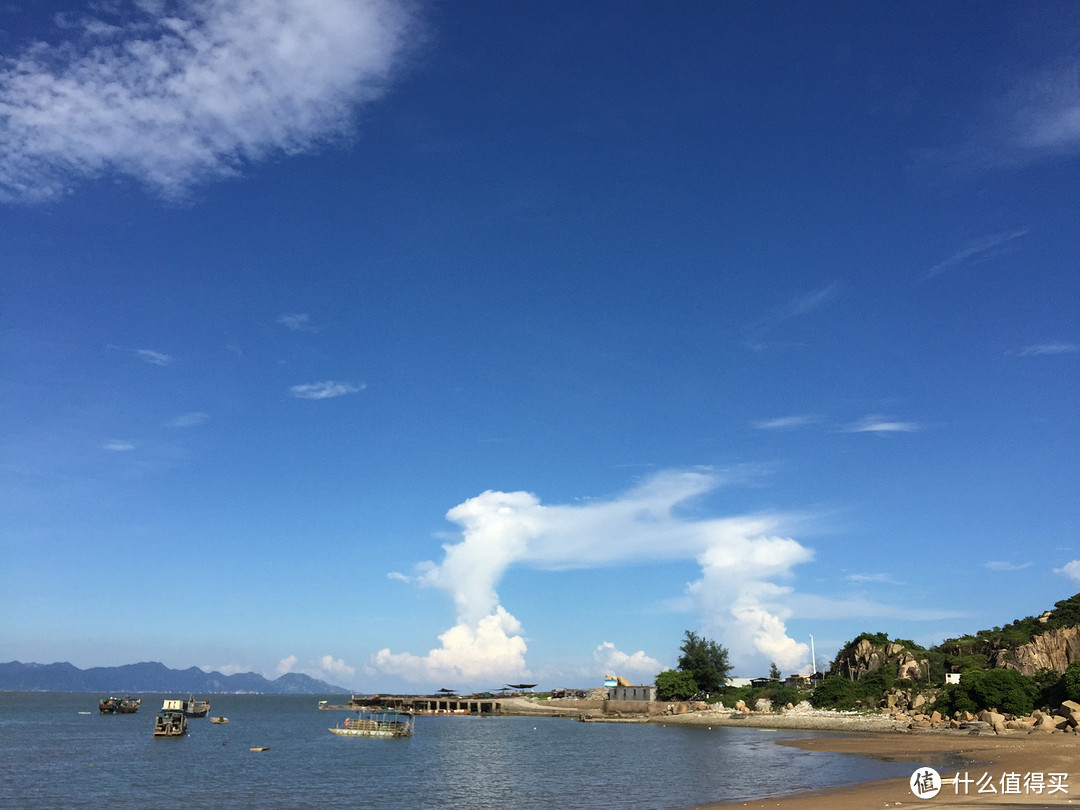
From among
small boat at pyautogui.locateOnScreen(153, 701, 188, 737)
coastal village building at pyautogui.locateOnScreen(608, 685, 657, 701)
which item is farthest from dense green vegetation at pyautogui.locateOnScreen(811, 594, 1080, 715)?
small boat at pyautogui.locateOnScreen(153, 701, 188, 737)

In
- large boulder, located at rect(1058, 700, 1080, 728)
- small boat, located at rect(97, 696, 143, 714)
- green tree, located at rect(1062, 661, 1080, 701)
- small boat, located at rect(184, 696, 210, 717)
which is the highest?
green tree, located at rect(1062, 661, 1080, 701)

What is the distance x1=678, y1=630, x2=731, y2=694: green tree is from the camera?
139 metres

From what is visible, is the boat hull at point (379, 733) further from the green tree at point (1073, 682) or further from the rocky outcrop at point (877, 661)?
the green tree at point (1073, 682)

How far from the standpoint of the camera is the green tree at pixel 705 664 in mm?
139375

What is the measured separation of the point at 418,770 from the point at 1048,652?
7932 centimetres

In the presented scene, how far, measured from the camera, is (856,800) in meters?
34.8

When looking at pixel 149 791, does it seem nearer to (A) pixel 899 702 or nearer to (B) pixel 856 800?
(B) pixel 856 800

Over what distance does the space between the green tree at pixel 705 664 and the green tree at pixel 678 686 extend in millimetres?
1648

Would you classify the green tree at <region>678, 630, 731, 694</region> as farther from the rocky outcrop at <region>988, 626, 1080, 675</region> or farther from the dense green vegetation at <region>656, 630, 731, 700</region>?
the rocky outcrop at <region>988, 626, 1080, 675</region>

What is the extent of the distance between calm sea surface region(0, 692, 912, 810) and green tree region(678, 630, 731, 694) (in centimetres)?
3793

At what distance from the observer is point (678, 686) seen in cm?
13738

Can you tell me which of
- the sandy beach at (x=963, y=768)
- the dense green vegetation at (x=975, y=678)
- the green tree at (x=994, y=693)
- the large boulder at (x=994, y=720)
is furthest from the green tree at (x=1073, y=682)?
the sandy beach at (x=963, y=768)

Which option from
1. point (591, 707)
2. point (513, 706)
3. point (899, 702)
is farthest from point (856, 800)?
point (513, 706)

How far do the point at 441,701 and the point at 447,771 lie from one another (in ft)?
387
